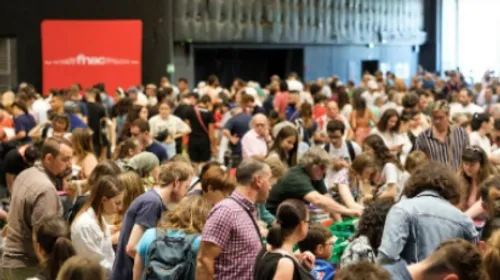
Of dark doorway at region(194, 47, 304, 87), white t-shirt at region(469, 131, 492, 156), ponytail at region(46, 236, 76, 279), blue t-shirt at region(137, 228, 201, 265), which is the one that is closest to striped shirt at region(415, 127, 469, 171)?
white t-shirt at region(469, 131, 492, 156)

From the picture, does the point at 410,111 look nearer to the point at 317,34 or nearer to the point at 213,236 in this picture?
the point at 213,236

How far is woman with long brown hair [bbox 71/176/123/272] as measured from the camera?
7341 millimetres

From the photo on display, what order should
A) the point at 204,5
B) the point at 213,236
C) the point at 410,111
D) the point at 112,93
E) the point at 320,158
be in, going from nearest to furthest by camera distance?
the point at 213,236 → the point at 320,158 → the point at 410,111 → the point at 112,93 → the point at 204,5

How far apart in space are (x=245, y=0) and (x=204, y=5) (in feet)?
5.02

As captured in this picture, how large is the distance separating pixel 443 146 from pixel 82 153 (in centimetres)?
384

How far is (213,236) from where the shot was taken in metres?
6.74

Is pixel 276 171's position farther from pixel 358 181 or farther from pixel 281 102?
pixel 281 102

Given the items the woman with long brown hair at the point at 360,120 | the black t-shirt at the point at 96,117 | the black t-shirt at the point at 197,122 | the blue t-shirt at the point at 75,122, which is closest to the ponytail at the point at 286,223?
the woman with long brown hair at the point at 360,120

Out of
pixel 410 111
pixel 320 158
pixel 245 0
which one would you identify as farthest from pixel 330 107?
pixel 245 0

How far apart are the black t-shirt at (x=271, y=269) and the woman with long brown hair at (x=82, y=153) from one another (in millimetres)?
5348

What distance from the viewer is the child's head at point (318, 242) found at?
23.7ft

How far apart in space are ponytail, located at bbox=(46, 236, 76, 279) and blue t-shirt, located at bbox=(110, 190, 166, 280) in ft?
2.87

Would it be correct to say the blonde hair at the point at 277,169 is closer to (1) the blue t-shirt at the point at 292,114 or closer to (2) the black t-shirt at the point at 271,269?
(2) the black t-shirt at the point at 271,269

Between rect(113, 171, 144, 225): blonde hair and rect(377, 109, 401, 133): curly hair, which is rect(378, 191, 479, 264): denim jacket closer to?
rect(113, 171, 144, 225): blonde hair
